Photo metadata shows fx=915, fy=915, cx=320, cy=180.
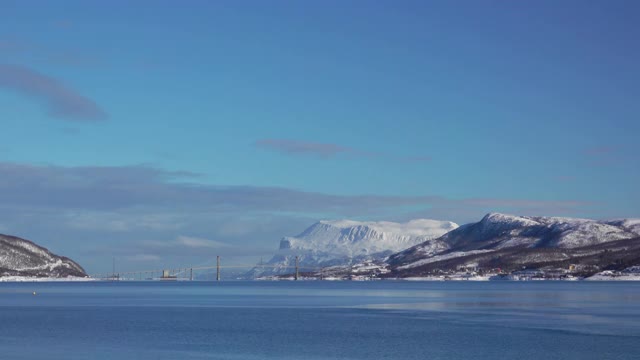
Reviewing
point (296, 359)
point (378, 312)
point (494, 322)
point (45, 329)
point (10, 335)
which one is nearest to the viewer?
point (296, 359)

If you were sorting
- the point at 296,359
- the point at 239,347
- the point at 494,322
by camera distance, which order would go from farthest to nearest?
the point at 494,322, the point at 239,347, the point at 296,359

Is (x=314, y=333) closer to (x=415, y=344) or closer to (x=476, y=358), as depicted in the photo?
(x=415, y=344)

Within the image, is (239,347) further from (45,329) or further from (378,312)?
(378,312)

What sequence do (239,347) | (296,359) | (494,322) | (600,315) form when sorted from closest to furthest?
(296,359) < (239,347) < (494,322) < (600,315)

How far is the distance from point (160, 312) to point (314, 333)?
4995cm

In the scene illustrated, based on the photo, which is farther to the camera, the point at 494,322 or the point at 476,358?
the point at 494,322

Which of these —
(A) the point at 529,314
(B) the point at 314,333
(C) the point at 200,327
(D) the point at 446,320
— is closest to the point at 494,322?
(D) the point at 446,320

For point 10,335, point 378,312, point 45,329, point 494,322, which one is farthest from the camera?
point 378,312

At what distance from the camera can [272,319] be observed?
380ft

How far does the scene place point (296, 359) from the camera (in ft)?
225

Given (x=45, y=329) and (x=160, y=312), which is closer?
(x=45, y=329)

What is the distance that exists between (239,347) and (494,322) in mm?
37500

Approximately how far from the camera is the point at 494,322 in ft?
340

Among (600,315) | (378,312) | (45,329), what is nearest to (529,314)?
(600,315)
